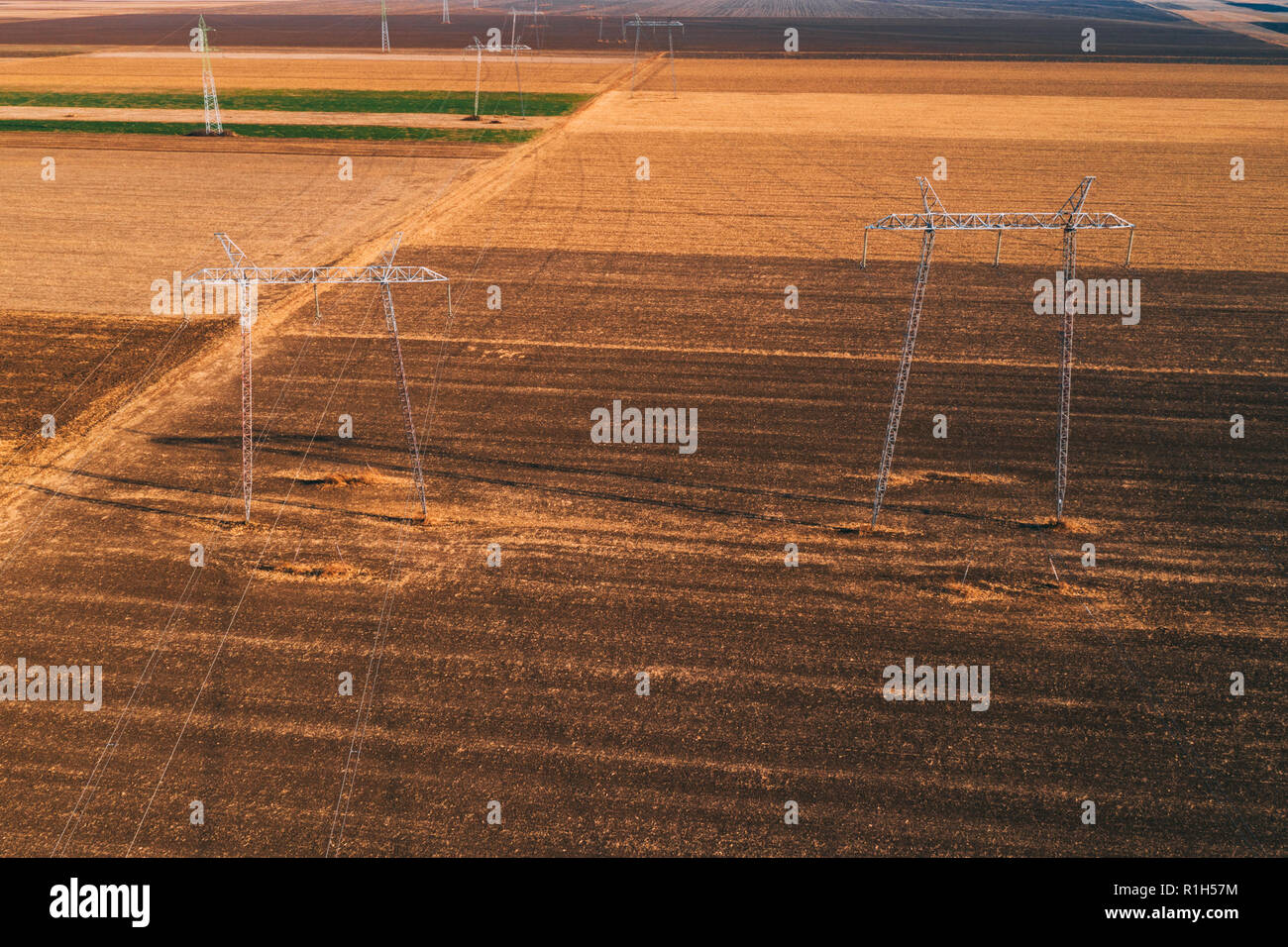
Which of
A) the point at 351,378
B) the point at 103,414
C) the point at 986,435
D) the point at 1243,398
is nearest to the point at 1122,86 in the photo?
the point at 1243,398

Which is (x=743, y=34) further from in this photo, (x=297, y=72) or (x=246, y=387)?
(x=246, y=387)

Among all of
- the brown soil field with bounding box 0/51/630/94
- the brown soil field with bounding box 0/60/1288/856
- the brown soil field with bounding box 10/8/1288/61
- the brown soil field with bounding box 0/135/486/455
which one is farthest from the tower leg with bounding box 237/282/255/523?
the brown soil field with bounding box 10/8/1288/61

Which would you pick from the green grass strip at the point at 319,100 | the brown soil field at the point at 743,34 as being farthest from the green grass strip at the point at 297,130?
the brown soil field at the point at 743,34

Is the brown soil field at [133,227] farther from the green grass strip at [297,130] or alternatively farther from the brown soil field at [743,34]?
the brown soil field at [743,34]

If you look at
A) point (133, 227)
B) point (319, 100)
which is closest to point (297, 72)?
point (319, 100)

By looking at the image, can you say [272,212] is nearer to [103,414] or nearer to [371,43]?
[103,414]
